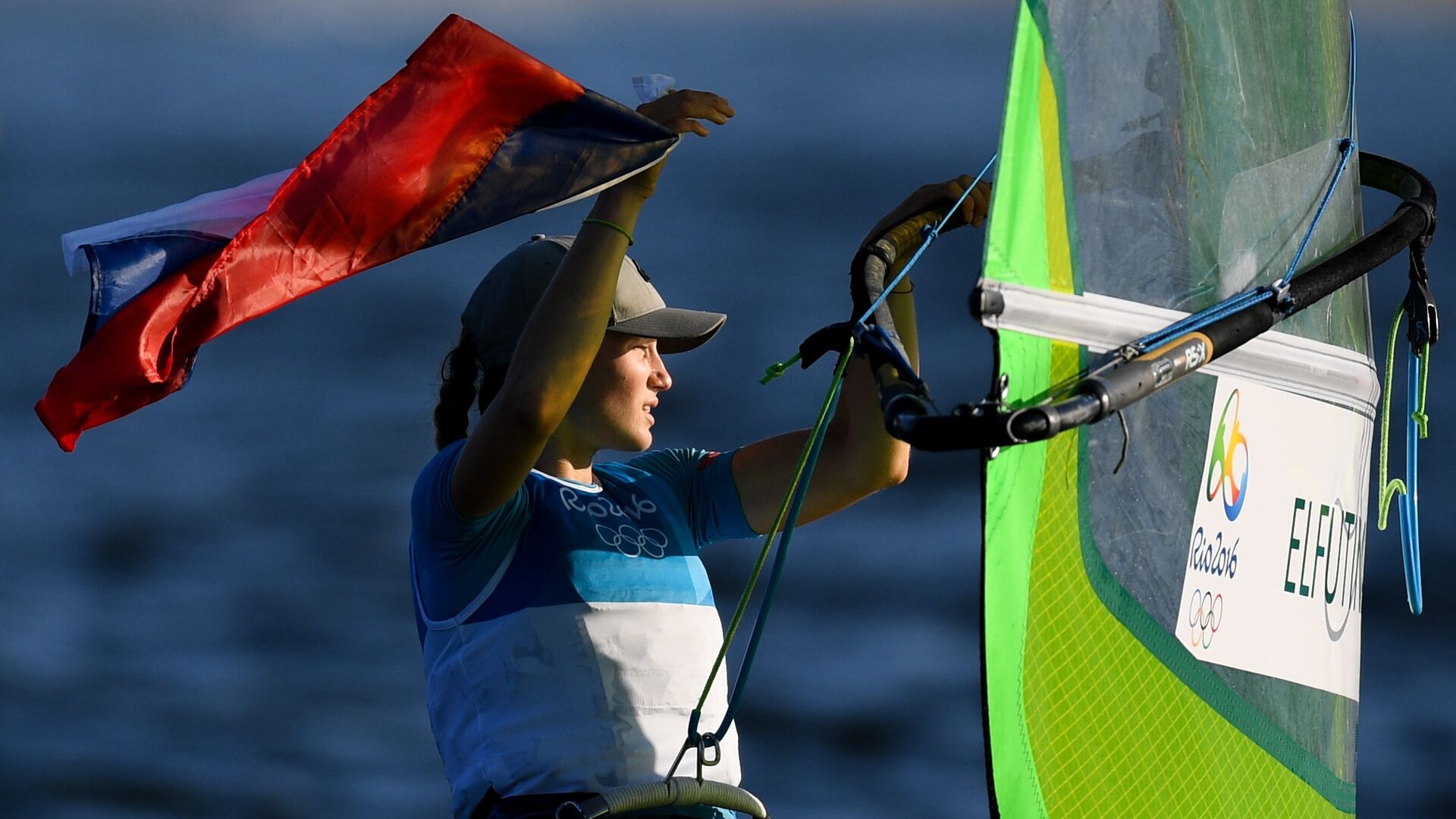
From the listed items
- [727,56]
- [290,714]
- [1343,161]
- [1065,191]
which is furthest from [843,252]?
[1065,191]

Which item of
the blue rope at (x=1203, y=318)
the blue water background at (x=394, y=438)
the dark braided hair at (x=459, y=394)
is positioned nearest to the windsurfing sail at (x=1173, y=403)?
the blue rope at (x=1203, y=318)

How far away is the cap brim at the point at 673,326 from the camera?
81.7 inches

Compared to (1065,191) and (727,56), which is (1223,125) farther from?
(727,56)

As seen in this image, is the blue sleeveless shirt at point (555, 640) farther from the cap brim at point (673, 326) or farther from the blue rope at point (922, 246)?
the blue rope at point (922, 246)

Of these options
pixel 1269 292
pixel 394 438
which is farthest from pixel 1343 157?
pixel 394 438

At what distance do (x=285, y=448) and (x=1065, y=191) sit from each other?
5013 millimetres

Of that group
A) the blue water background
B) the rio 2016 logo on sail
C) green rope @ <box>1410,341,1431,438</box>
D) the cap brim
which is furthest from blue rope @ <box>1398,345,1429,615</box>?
the blue water background

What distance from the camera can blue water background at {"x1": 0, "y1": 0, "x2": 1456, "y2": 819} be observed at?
5211 millimetres

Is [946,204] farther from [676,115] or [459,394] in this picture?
[459,394]

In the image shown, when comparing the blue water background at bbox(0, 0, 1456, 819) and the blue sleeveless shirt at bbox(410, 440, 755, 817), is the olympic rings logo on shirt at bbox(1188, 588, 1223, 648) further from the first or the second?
the blue water background at bbox(0, 0, 1456, 819)

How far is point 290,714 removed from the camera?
5.32m

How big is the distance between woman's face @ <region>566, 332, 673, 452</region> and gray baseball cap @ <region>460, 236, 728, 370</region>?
2 centimetres

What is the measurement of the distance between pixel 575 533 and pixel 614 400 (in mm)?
165

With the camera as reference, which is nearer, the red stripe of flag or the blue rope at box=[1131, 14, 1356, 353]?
the blue rope at box=[1131, 14, 1356, 353]
